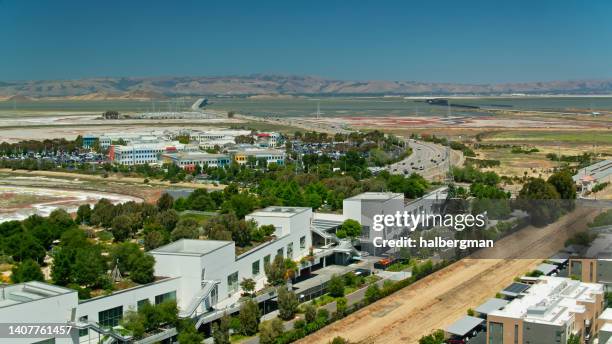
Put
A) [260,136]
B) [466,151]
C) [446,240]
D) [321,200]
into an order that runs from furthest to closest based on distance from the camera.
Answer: [260,136]
[466,151]
[321,200]
[446,240]

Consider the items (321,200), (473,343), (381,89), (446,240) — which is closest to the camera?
(473,343)

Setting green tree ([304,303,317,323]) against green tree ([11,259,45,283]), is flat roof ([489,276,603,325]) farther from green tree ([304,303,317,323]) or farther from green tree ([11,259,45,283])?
green tree ([11,259,45,283])

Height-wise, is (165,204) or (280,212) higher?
(280,212)

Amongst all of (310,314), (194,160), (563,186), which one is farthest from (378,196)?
(194,160)

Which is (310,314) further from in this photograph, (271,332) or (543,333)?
(543,333)

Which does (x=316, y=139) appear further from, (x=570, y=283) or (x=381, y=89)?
(x=381, y=89)

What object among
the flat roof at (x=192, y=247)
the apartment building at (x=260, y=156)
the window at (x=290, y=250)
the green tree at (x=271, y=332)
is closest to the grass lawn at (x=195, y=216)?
the window at (x=290, y=250)

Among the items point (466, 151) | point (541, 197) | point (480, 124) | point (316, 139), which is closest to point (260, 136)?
point (316, 139)

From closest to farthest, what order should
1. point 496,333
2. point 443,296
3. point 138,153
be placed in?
point 496,333 → point 443,296 → point 138,153
